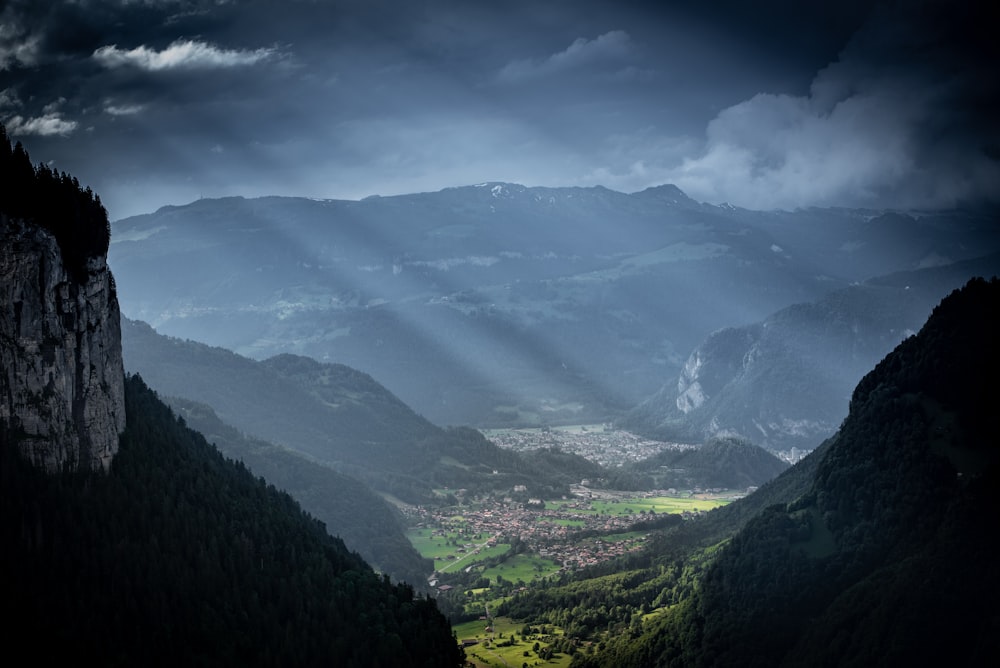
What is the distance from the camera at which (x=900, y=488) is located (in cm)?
8562

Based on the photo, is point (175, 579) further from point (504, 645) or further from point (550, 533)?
point (550, 533)

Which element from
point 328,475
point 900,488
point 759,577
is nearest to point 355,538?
point 328,475

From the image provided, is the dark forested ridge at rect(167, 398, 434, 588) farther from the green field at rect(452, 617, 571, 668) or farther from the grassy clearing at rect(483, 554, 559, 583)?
the green field at rect(452, 617, 571, 668)

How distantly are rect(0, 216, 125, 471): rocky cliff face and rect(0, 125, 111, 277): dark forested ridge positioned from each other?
1.11 metres

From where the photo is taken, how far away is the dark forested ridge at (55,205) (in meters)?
62.6

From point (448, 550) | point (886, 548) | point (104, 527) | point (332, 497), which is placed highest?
point (104, 527)

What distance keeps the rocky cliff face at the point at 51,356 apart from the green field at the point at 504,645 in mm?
46129

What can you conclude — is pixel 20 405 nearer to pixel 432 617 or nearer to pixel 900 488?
pixel 432 617

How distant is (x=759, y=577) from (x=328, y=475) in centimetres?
11182

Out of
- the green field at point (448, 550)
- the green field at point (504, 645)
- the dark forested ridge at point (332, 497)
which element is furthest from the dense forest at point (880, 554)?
the green field at point (448, 550)

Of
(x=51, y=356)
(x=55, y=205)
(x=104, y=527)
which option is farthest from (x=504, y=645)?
(x=55, y=205)

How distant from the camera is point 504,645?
102 meters

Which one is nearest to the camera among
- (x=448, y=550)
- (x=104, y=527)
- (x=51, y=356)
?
(x=51, y=356)

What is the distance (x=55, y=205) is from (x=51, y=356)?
37.3ft
